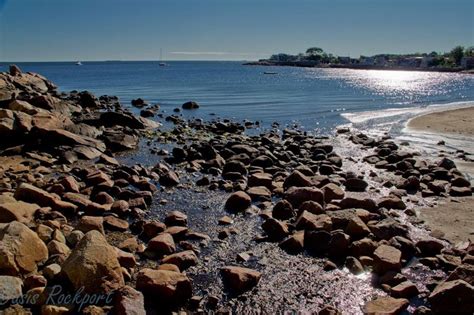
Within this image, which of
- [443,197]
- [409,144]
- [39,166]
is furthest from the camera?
[409,144]

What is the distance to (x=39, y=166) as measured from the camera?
1318cm

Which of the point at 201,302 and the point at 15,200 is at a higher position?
the point at 15,200

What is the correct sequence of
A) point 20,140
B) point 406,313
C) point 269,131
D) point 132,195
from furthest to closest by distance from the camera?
point 269,131 → point 20,140 → point 132,195 → point 406,313

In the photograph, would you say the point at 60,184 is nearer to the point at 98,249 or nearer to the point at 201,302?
the point at 98,249

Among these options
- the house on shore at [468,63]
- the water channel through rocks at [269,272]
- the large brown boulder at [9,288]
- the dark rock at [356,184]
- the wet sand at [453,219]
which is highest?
the house on shore at [468,63]

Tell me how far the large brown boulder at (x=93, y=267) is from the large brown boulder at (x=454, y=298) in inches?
176

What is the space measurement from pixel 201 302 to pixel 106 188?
17.9 ft

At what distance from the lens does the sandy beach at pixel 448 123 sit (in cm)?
2312

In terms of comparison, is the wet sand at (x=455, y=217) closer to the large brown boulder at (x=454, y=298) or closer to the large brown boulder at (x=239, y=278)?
the large brown boulder at (x=454, y=298)

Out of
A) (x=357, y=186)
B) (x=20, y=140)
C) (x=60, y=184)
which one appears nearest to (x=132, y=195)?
(x=60, y=184)

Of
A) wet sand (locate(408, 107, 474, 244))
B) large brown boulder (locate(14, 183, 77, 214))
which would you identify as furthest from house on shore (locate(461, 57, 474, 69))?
large brown boulder (locate(14, 183, 77, 214))

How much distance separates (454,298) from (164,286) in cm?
400

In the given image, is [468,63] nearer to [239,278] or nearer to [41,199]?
[41,199]

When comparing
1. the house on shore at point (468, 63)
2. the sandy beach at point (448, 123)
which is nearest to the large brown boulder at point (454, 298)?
the sandy beach at point (448, 123)
